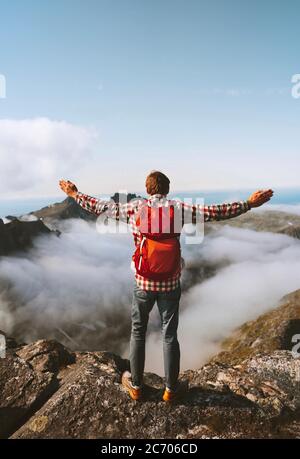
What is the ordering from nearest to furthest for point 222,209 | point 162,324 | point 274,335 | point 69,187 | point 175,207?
1. point 222,209
2. point 175,207
3. point 162,324
4. point 69,187
5. point 274,335

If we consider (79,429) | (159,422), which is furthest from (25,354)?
(159,422)

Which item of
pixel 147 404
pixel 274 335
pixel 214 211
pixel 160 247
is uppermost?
pixel 214 211

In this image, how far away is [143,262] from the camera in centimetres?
890

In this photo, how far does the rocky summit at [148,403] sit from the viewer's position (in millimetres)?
8969

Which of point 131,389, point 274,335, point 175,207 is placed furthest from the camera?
point 274,335

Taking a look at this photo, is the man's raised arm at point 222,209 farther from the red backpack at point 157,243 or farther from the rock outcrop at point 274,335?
the rock outcrop at point 274,335

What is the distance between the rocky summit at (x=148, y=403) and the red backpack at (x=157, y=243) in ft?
13.4

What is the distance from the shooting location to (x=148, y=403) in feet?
31.9

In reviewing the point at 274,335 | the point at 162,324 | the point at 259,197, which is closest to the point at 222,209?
the point at 259,197

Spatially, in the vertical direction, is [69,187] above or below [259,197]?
above

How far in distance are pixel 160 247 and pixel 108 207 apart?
A: 6.66 ft

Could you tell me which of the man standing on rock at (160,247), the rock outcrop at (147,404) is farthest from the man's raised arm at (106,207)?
the rock outcrop at (147,404)

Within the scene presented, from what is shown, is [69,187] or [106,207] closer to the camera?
[106,207]

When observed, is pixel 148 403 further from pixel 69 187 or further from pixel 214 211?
pixel 69 187
